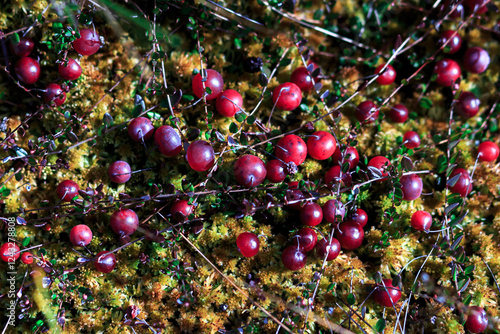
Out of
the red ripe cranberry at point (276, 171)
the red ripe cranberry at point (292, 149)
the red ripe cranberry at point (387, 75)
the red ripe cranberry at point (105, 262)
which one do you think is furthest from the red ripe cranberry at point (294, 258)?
the red ripe cranberry at point (387, 75)

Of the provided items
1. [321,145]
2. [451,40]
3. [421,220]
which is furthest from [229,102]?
[451,40]

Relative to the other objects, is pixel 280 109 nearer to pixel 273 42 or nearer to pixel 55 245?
pixel 273 42

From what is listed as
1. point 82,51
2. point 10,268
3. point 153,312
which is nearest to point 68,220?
point 10,268

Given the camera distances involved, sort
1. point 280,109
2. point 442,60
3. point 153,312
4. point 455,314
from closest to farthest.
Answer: point 153,312, point 455,314, point 280,109, point 442,60

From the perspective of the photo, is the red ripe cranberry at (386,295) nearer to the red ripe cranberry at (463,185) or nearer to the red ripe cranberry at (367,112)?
the red ripe cranberry at (463,185)

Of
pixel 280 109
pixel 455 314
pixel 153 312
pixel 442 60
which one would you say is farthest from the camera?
pixel 442 60

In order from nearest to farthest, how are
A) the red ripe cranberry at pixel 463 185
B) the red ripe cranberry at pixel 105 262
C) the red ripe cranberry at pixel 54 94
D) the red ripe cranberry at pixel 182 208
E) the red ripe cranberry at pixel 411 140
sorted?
1. the red ripe cranberry at pixel 105 262
2. the red ripe cranberry at pixel 182 208
3. the red ripe cranberry at pixel 54 94
4. the red ripe cranberry at pixel 463 185
5. the red ripe cranberry at pixel 411 140
